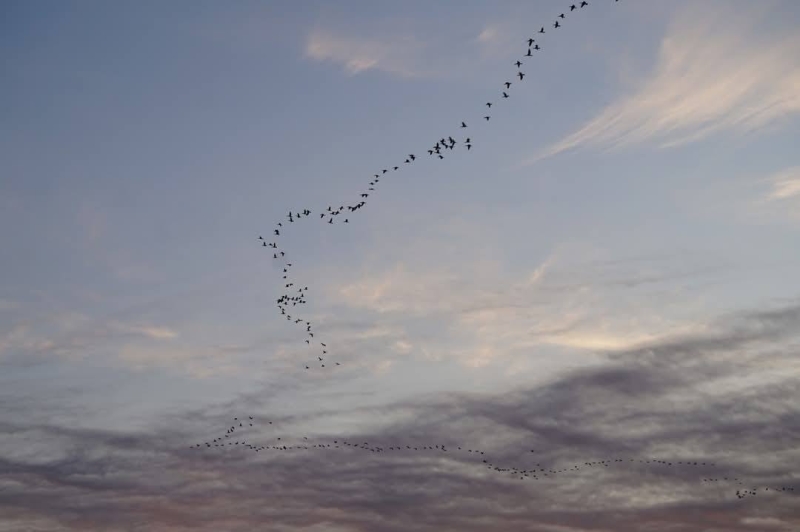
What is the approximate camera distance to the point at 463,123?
3708 inches

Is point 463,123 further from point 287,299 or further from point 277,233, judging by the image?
point 287,299

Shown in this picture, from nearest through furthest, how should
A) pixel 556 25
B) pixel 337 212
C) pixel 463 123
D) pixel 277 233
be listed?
1. pixel 556 25
2. pixel 463 123
3. pixel 337 212
4. pixel 277 233

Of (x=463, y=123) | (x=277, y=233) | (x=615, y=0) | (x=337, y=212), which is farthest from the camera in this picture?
(x=277, y=233)

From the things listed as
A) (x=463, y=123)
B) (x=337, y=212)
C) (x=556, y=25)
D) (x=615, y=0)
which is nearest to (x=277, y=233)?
(x=337, y=212)

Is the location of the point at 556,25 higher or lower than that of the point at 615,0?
higher

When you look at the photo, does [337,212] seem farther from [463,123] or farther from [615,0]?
[615,0]

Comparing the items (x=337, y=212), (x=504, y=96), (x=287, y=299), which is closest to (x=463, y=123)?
(x=504, y=96)

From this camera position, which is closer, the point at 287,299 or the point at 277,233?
the point at 277,233

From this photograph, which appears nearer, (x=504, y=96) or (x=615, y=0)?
(x=615, y=0)

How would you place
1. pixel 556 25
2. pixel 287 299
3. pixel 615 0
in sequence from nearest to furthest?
pixel 615 0 → pixel 556 25 → pixel 287 299

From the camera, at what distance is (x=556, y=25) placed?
87.2 metres

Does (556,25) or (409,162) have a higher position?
(556,25)

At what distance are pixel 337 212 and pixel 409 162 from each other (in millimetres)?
14774

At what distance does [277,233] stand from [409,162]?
2659 cm
